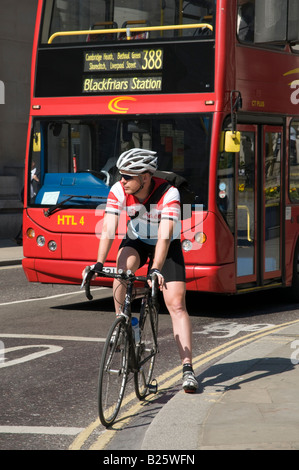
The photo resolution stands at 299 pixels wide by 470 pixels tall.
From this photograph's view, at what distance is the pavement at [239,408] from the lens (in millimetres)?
5354

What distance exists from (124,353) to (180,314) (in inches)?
27.7

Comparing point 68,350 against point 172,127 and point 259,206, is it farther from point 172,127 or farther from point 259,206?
point 259,206

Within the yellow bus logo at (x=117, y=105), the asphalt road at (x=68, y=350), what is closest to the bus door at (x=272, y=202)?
the asphalt road at (x=68, y=350)

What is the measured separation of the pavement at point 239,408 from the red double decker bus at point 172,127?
115 inches

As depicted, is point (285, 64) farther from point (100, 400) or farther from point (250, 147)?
point (100, 400)

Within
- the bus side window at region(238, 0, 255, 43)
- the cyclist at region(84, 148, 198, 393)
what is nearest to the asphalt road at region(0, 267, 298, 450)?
the cyclist at region(84, 148, 198, 393)

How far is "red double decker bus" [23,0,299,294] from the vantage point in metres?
10.9

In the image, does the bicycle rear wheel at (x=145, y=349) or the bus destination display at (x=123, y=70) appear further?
the bus destination display at (x=123, y=70)

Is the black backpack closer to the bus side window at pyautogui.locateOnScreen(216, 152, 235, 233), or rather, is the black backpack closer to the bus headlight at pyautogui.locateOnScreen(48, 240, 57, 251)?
the bus side window at pyautogui.locateOnScreen(216, 152, 235, 233)

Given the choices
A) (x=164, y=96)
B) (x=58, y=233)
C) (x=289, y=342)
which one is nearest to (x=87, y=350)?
(x=289, y=342)

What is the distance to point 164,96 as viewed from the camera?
36.6 feet

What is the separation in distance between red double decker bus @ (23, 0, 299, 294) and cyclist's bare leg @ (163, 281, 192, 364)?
402cm

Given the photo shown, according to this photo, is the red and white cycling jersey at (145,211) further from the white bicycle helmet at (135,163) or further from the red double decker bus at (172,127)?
the red double decker bus at (172,127)

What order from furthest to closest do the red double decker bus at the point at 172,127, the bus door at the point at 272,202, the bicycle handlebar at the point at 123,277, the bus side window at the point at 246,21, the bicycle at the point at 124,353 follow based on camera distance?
the bus door at the point at 272,202 → the bus side window at the point at 246,21 → the red double decker bus at the point at 172,127 → the bicycle handlebar at the point at 123,277 → the bicycle at the point at 124,353
